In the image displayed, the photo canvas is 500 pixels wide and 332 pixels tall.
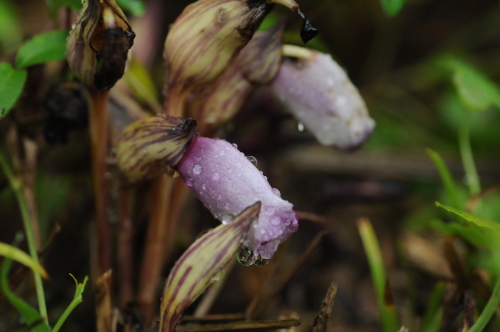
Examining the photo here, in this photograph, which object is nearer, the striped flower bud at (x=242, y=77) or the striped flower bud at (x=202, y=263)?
the striped flower bud at (x=202, y=263)

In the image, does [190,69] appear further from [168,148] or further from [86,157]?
[86,157]

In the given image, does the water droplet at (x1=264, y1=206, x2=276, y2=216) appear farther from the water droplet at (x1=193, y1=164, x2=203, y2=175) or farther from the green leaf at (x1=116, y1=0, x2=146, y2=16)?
the green leaf at (x1=116, y1=0, x2=146, y2=16)

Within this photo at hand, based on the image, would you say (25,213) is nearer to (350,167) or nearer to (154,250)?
(154,250)

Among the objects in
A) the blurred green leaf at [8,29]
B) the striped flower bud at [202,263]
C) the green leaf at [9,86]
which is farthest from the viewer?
the blurred green leaf at [8,29]

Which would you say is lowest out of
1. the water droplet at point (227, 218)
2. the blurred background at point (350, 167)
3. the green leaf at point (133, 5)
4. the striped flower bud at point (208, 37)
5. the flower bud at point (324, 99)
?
the blurred background at point (350, 167)

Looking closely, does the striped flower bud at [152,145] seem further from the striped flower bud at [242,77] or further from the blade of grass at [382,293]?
the blade of grass at [382,293]

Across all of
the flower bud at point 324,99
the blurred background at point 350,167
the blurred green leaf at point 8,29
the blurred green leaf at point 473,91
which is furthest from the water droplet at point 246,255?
the blurred green leaf at point 8,29

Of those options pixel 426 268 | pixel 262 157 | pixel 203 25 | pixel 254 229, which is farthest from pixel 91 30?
pixel 426 268

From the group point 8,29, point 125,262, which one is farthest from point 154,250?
point 8,29

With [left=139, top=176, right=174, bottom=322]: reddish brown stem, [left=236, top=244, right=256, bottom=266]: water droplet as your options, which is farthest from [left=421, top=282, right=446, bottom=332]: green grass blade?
[left=139, top=176, right=174, bottom=322]: reddish brown stem
